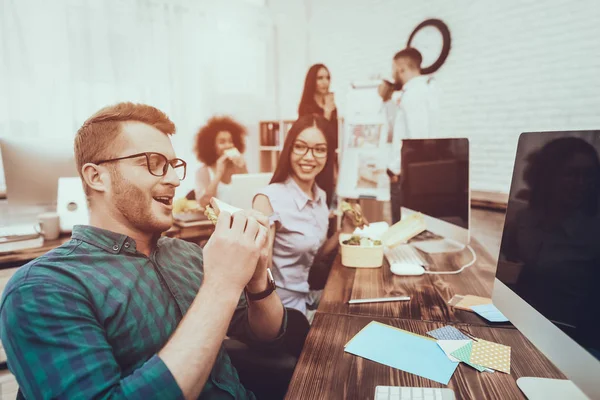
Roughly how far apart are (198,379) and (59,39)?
408cm

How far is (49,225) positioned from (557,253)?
2189mm

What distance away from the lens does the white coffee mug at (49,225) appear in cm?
198

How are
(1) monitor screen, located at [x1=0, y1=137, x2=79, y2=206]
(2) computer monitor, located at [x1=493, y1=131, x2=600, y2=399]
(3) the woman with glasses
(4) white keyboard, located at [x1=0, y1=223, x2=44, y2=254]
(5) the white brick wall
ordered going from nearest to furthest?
1. (2) computer monitor, located at [x1=493, y1=131, x2=600, y2=399]
2. (3) the woman with glasses
3. (4) white keyboard, located at [x1=0, y1=223, x2=44, y2=254]
4. (1) monitor screen, located at [x1=0, y1=137, x2=79, y2=206]
5. (5) the white brick wall

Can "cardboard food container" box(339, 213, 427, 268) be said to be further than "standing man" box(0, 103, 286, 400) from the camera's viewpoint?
Yes

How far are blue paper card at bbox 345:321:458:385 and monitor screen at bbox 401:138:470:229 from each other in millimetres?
793

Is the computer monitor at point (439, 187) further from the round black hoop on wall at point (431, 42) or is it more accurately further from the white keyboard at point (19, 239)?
the round black hoop on wall at point (431, 42)

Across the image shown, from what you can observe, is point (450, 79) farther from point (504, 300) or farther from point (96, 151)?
point (96, 151)

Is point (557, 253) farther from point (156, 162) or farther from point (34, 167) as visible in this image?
point (34, 167)

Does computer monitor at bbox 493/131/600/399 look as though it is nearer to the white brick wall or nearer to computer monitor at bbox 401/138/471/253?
computer monitor at bbox 401/138/471/253

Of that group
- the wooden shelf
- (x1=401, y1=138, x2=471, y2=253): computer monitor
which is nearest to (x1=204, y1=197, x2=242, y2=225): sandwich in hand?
(x1=401, y1=138, x2=471, y2=253): computer monitor

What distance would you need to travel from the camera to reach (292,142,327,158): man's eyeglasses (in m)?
1.89

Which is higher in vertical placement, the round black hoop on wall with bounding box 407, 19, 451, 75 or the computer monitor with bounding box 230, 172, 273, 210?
the round black hoop on wall with bounding box 407, 19, 451, 75

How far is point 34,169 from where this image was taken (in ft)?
6.62

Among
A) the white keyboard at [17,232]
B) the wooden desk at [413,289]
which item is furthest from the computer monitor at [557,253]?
the white keyboard at [17,232]
